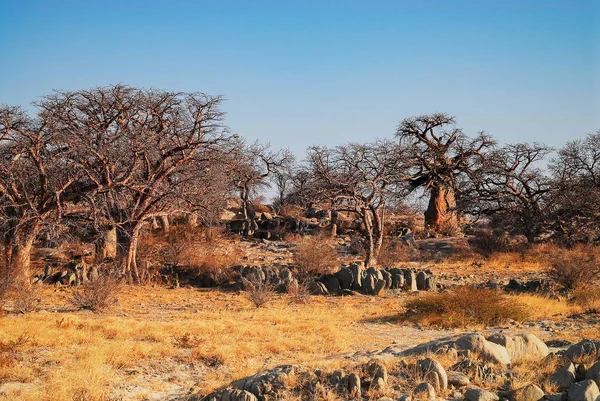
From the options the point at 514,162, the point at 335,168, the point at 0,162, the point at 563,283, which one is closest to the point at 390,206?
the point at 335,168

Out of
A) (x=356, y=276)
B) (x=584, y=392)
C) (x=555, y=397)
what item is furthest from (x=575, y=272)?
(x=584, y=392)

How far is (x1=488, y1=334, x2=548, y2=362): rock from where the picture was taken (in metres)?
8.66

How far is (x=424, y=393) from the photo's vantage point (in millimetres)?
7012

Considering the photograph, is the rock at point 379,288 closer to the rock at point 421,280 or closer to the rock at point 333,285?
the rock at point 333,285

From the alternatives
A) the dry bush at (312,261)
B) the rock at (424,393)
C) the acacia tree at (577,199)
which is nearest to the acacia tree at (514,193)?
the acacia tree at (577,199)

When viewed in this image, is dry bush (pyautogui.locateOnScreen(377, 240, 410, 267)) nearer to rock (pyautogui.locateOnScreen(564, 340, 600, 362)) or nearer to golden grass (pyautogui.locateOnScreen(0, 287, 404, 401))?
golden grass (pyautogui.locateOnScreen(0, 287, 404, 401))

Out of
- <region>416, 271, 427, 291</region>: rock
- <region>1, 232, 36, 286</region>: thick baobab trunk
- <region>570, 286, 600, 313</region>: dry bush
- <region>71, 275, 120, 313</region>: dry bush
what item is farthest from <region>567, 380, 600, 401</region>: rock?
<region>1, 232, 36, 286</region>: thick baobab trunk

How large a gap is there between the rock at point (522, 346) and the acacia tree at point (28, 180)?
1194 centimetres

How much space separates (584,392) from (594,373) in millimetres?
713

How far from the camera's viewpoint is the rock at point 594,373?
718 centimetres

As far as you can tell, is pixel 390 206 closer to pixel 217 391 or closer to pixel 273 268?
pixel 273 268

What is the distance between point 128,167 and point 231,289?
512 cm

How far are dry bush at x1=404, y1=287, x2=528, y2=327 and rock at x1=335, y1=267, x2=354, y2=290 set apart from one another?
449cm

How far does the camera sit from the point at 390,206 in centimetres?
2617
